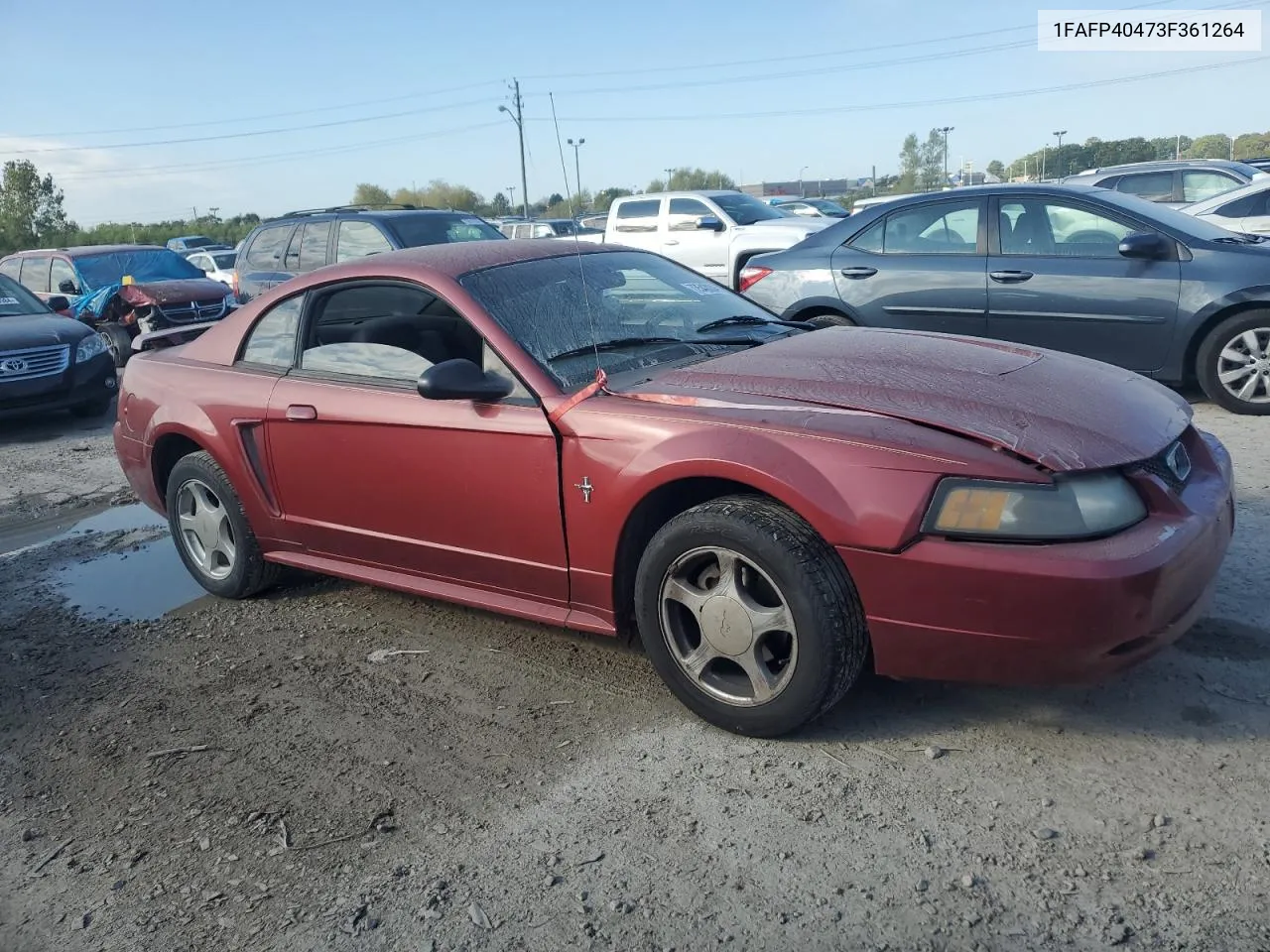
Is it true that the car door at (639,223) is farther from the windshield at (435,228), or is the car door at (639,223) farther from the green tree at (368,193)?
the green tree at (368,193)

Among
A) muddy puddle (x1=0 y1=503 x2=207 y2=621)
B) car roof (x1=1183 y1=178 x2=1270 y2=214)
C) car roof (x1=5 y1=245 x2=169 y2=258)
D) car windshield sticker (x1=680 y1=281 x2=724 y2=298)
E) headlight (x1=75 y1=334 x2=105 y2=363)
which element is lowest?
muddy puddle (x1=0 y1=503 x2=207 y2=621)

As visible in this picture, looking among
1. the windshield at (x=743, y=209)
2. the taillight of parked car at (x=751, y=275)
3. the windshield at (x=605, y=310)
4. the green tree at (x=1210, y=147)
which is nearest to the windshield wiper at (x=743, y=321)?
the windshield at (x=605, y=310)

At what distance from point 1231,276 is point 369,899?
20.7 feet

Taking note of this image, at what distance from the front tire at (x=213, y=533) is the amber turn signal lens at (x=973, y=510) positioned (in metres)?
3.08

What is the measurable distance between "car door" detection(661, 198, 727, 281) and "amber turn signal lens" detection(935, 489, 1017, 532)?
11.2m

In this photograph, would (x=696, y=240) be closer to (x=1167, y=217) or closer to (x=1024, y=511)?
(x=1167, y=217)

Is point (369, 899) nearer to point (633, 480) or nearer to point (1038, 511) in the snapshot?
point (633, 480)

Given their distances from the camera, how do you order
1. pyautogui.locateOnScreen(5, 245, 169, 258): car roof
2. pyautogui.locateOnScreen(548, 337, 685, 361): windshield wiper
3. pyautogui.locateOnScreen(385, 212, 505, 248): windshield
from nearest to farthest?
pyautogui.locateOnScreen(548, 337, 685, 361): windshield wiper < pyautogui.locateOnScreen(385, 212, 505, 248): windshield < pyautogui.locateOnScreen(5, 245, 169, 258): car roof

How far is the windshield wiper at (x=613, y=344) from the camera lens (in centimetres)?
371

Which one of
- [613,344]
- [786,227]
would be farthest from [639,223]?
[613,344]

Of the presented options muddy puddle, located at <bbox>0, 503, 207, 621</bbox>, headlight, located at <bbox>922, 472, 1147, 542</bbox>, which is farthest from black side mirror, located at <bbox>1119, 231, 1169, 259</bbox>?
muddy puddle, located at <bbox>0, 503, 207, 621</bbox>

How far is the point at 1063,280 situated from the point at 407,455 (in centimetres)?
Result: 488

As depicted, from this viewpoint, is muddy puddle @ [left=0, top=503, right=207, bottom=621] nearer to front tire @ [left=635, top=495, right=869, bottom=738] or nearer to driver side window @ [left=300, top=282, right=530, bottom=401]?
driver side window @ [left=300, top=282, right=530, bottom=401]

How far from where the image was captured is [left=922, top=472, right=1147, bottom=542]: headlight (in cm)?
273
